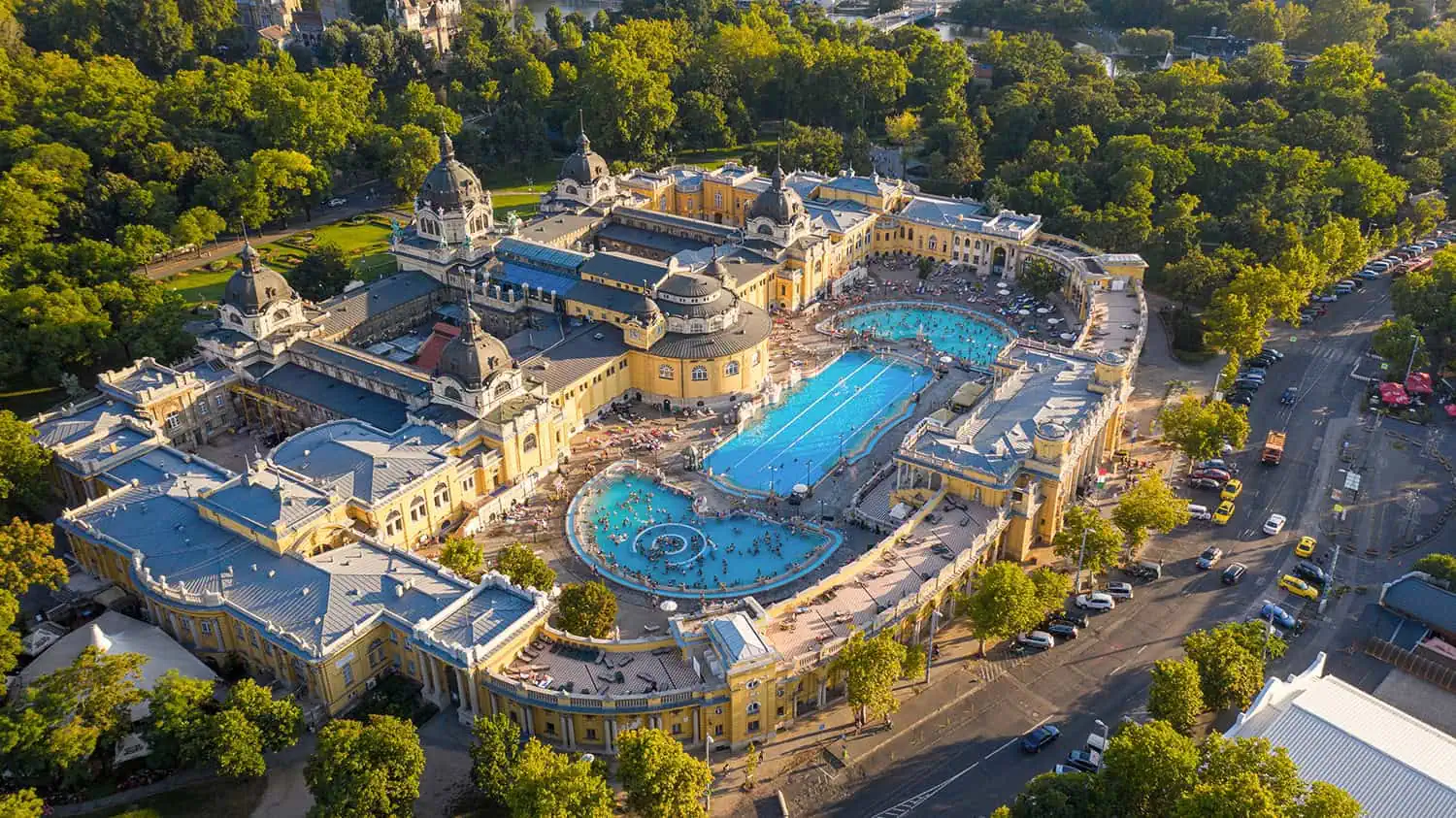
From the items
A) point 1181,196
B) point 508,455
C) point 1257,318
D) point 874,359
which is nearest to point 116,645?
point 508,455

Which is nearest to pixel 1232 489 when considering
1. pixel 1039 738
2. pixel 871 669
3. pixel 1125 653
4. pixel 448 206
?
pixel 1125 653

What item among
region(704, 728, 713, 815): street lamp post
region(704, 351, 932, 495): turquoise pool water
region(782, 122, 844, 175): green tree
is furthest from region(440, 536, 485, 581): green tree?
region(782, 122, 844, 175): green tree

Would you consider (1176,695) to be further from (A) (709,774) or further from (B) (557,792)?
(B) (557,792)

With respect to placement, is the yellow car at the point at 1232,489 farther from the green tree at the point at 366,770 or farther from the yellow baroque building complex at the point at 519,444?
the green tree at the point at 366,770

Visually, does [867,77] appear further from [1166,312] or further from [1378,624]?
[1378,624]

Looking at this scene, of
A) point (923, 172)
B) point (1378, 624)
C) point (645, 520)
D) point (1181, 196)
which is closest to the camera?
point (1378, 624)

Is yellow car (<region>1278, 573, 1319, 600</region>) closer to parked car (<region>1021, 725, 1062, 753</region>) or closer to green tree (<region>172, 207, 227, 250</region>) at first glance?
parked car (<region>1021, 725, 1062, 753</region>)
